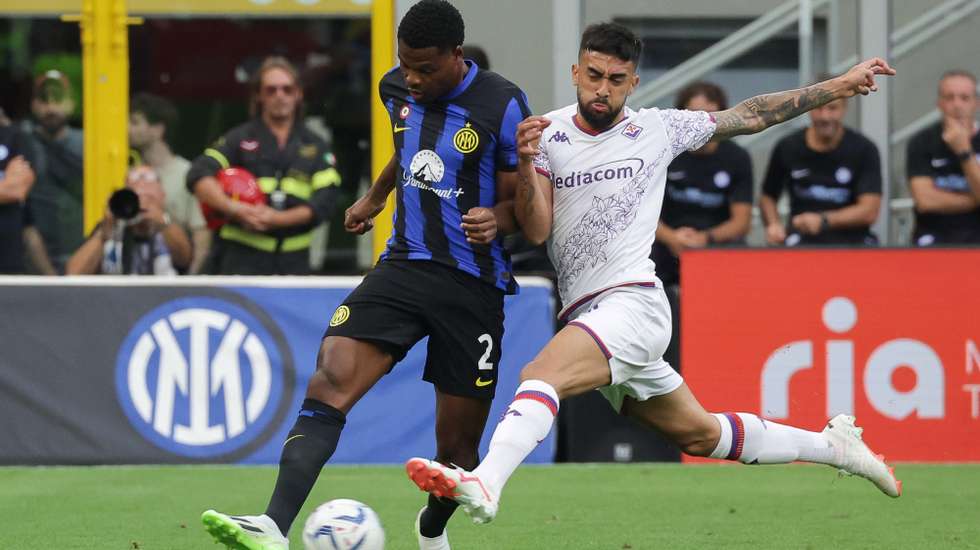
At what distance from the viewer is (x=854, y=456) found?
6.89 metres

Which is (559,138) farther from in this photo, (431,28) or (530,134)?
(431,28)

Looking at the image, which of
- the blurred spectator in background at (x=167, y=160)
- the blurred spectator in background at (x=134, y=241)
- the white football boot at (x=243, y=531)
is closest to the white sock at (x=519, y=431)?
the white football boot at (x=243, y=531)

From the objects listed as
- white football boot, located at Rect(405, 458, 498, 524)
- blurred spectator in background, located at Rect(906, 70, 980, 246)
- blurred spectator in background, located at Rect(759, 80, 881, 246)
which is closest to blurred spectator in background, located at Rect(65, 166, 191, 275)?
blurred spectator in background, located at Rect(759, 80, 881, 246)

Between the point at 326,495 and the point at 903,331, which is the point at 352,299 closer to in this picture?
the point at 326,495

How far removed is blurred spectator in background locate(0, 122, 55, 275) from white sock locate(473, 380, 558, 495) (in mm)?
6463

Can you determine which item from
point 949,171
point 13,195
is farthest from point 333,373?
point 949,171

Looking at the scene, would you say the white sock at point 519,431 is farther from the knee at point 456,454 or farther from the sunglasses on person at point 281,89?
the sunglasses on person at point 281,89

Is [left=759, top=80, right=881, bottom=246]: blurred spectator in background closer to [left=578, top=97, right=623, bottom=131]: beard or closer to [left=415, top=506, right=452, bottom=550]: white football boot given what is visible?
[left=578, top=97, right=623, bottom=131]: beard

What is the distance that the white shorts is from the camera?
6.05 metres

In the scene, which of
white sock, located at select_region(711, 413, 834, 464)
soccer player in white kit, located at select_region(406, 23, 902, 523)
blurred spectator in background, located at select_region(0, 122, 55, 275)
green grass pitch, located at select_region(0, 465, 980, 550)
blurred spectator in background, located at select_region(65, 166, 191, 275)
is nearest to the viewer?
soccer player in white kit, located at select_region(406, 23, 902, 523)

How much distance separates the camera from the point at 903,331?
34.1ft

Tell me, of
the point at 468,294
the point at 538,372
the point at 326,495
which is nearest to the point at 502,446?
the point at 538,372

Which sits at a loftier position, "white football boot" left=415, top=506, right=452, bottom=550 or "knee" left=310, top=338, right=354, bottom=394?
"knee" left=310, top=338, right=354, bottom=394

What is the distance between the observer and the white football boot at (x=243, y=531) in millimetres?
5371
